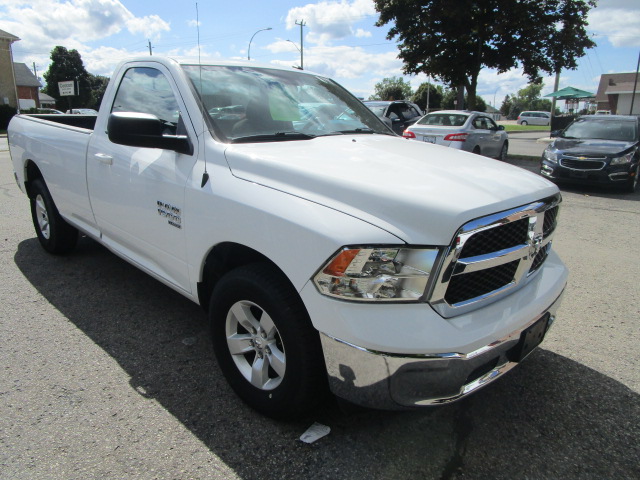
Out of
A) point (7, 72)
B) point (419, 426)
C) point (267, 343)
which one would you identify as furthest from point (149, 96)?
point (7, 72)

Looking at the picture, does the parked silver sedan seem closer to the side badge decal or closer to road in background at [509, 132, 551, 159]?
road in background at [509, 132, 551, 159]

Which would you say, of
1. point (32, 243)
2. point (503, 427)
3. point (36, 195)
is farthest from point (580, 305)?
point (32, 243)

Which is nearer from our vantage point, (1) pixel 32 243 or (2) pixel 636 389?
(2) pixel 636 389

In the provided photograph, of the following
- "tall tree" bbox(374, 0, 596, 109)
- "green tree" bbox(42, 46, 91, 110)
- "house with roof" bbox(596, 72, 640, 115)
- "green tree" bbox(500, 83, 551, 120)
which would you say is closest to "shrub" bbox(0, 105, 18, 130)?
"tall tree" bbox(374, 0, 596, 109)

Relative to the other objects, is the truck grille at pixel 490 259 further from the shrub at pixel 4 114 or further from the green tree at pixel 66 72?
the green tree at pixel 66 72

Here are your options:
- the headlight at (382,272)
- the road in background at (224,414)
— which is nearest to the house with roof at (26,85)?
the road in background at (224,414)

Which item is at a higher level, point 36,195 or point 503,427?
point 36,195

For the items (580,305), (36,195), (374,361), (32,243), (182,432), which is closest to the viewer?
(374,361)

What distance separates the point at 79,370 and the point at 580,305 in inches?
151

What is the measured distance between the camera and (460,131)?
12242mm

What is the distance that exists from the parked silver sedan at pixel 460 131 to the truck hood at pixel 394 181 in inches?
383

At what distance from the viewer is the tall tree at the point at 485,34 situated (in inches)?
744

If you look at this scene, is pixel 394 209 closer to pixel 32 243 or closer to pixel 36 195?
pixel 36 195

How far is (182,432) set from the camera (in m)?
2.37
